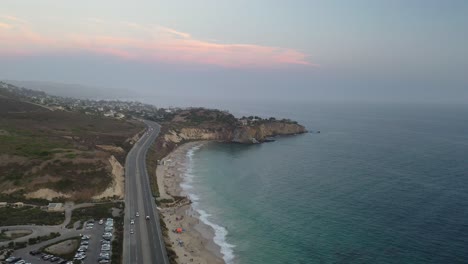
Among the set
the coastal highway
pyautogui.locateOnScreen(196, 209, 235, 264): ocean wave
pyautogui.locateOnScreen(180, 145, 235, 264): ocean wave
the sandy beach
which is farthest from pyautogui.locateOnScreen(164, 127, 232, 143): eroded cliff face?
pyautogui.locateOnScreen(196, 209, 235, 264): ocean wave

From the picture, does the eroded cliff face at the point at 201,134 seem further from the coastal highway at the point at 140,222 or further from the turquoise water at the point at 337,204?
the coastal highway at the point at 140,222

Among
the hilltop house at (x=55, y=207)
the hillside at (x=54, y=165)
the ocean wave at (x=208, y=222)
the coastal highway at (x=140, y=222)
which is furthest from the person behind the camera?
the hillside at (x=54, y=165)

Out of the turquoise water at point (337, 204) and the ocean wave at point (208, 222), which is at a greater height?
the turquoise water at point (337, 204)

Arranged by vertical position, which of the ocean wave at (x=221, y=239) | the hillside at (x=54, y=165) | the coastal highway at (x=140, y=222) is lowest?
the ocean wave at (x=221, y=239)

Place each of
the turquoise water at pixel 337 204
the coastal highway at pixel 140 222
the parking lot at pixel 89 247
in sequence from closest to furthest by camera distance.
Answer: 1. the parking lot at pixel 89 247
2. the coastal highway at pixel 140 222
3. the turquoise water at pixel 337 204

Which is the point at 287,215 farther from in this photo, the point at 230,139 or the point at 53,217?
the point at 230,139

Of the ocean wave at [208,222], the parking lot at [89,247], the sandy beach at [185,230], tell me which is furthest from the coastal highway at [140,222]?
the ocean wave at [208,222]

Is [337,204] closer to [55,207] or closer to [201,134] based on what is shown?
[55,207]

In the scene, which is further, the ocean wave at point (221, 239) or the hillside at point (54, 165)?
Answer: the hillside at point (54, 165)
